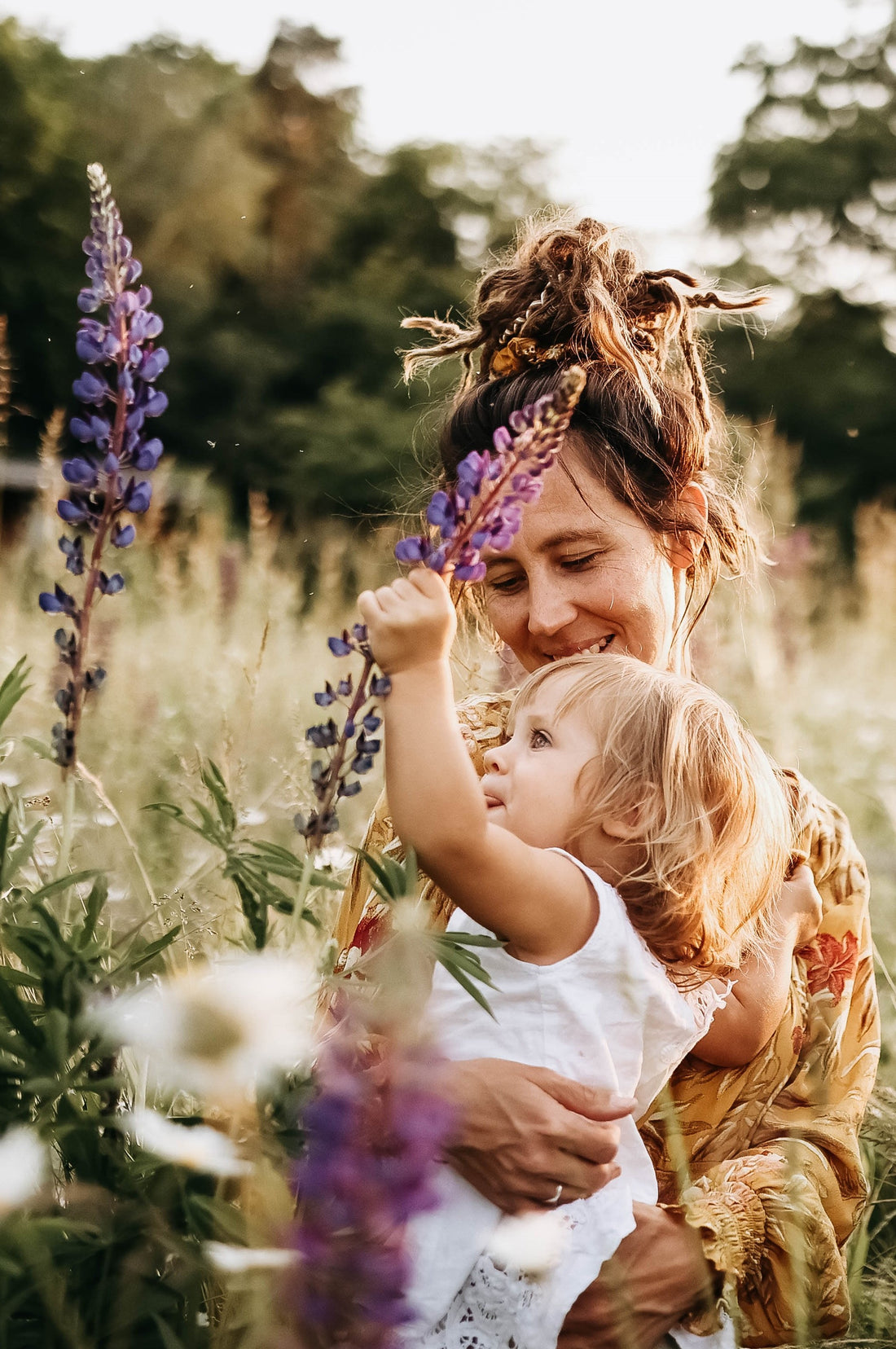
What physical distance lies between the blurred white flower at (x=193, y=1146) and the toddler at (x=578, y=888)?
0.42 meters

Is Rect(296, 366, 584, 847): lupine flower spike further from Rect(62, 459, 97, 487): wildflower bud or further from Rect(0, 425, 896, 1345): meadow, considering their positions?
Rect(62, 459, 97, 487): wildflower bud

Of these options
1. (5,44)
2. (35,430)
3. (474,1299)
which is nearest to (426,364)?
(474,1299)

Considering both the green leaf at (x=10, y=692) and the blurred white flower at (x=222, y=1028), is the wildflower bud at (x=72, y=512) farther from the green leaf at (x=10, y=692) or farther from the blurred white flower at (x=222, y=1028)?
the blurred white flower at (x=222, y=1028)

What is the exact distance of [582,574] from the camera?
2049mm

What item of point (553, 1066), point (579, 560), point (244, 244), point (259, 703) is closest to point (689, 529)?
point (579, 560)

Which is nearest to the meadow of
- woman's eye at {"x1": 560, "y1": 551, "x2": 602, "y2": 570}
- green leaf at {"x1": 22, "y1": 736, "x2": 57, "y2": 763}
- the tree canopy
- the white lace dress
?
green leaf at {"x1": 22, "y1": 736, "x2": 57, "y2": 763}

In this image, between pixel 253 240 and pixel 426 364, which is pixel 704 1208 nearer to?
pixel 426 364

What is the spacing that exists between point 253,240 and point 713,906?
68.3 feet

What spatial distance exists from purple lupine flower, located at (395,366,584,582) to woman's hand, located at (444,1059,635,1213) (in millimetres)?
617

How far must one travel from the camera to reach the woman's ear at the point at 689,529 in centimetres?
222

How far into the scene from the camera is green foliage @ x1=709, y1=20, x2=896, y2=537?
21078 millimetres

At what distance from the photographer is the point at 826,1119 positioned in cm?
192

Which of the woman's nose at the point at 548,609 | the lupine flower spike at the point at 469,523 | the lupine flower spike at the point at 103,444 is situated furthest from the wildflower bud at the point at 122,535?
the woman's nose at the point at 548,609

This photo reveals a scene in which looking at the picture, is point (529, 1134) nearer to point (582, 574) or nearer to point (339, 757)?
point (339, 757)
